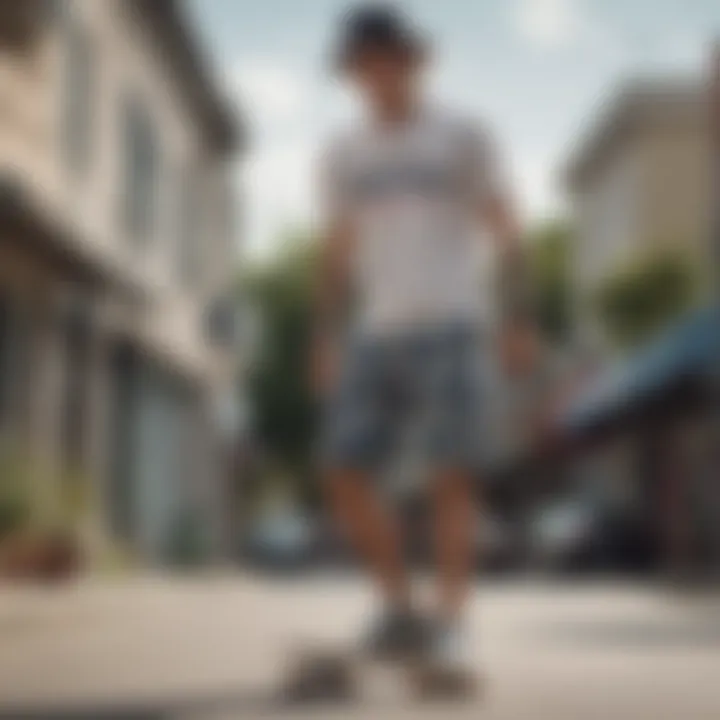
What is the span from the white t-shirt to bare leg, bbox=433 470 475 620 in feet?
0.77

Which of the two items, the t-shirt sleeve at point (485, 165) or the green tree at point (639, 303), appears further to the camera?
the green tree at point (639, 303)

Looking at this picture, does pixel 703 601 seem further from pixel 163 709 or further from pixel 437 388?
pixel 163 709

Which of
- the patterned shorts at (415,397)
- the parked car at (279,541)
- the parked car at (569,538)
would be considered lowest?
the patterned shorts at (415,397)

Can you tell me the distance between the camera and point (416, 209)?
7.70 feet

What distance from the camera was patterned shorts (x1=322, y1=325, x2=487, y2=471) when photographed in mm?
2365

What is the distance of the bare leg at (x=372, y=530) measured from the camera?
7.85ft

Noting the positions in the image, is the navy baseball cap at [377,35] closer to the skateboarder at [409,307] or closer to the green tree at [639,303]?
the skateboarder at [409,307]

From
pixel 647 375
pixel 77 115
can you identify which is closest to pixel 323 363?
pixel 647 375

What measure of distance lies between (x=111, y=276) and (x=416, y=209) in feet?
10.6

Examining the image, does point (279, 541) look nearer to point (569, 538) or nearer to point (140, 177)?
point (140, 177)

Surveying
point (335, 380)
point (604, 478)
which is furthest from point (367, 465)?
point (604, 478)

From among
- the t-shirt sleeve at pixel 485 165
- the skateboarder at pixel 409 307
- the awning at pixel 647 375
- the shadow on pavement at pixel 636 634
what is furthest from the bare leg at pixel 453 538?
the awning at pixel 647 375

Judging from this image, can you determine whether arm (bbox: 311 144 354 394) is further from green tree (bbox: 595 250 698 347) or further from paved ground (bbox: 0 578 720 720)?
green tree (bbox: 595 250 698 347)

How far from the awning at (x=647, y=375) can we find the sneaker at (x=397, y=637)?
2837 millimetres
